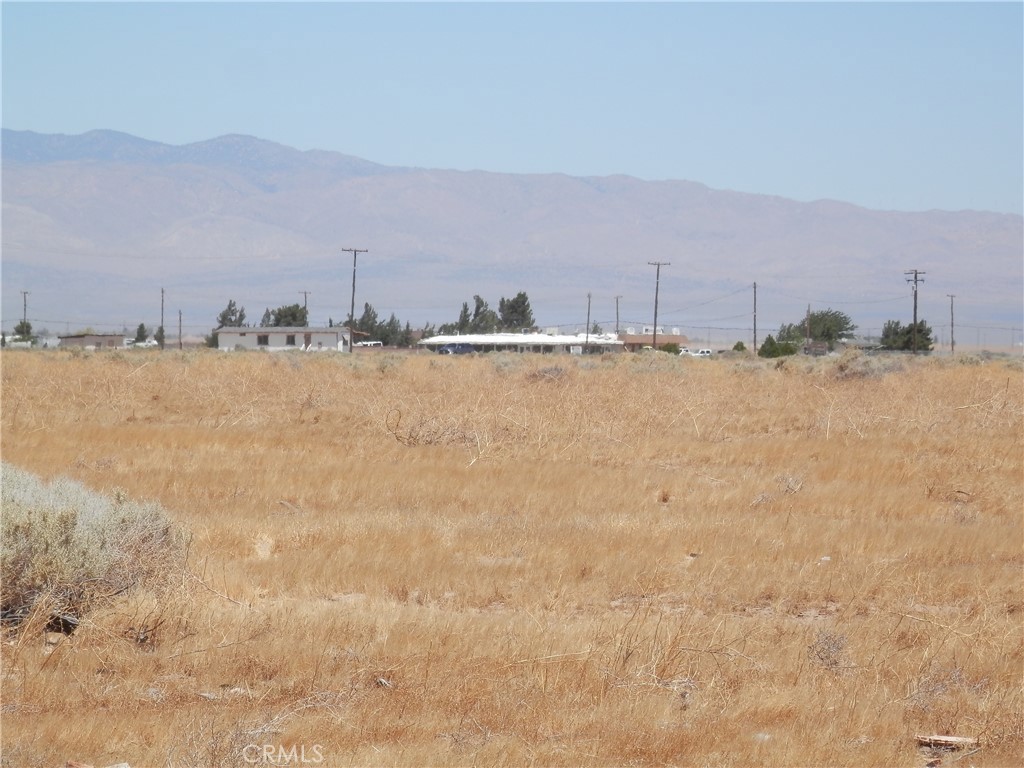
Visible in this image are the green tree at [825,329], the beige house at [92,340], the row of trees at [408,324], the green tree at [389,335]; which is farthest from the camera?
the green tree at [389,335]

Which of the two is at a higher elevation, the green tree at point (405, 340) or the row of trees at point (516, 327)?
the row of trees at point (516, 327)

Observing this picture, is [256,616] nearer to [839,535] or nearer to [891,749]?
[891,749]

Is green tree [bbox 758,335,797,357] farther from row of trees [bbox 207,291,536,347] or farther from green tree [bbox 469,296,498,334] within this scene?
green tree [bbox 469,296,498,334]

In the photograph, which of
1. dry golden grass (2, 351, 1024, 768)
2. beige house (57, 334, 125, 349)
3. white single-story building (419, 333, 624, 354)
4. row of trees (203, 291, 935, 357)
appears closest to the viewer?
dry golden grass (2, 351, 1024, 768)

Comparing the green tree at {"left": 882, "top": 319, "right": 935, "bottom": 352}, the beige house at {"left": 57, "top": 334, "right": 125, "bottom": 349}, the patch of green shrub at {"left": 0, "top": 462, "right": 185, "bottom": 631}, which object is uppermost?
the green tree at {"left": 882, "top": 319, "right": 935, "bottom": 352}

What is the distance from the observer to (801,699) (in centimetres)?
850

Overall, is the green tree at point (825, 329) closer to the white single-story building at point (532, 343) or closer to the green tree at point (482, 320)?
the white single-story building at point (532, 343)

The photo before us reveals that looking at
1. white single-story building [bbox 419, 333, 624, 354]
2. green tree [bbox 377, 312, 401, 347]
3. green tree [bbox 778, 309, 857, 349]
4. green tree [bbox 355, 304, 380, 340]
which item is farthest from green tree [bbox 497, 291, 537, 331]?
green tree [bbox 778, 309, 857, 349]

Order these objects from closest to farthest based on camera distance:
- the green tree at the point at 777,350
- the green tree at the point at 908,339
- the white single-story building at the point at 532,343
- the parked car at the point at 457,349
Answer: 1. the green tree at the point at 777,350
2. the parked car at the point at 457,349
3. the green tree at the point at 908,339
4. the white single-story building at the point at 532,343

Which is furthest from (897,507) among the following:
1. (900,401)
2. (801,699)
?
(900,401)

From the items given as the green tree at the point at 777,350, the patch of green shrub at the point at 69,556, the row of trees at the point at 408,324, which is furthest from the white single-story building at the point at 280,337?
the patch of green shrub at the point at 69,556

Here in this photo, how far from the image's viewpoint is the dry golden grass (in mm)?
7762

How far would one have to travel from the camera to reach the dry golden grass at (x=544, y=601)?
25.5ft

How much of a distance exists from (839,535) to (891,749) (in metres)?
7.26
